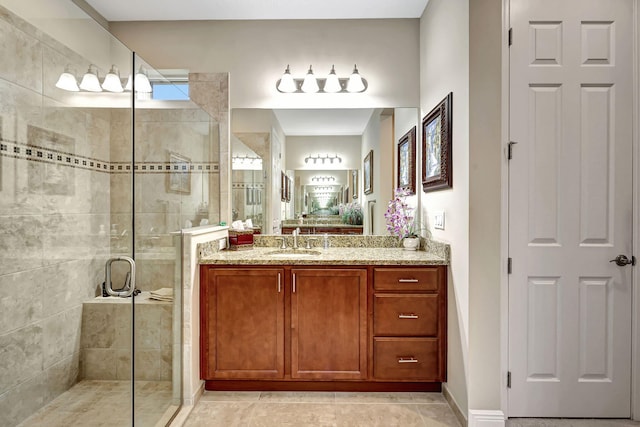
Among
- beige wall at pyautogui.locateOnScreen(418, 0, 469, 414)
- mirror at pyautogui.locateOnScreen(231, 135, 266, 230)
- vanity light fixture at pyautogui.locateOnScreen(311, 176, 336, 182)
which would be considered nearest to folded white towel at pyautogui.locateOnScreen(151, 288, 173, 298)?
mirror at pyautogui.locateOnScreen(231, 135, 266, 230)

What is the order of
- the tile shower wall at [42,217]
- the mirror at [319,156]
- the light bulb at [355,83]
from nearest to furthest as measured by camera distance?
the tile shower wall at [42,217], the light bulb at [355,83], the mirror at [319,156]

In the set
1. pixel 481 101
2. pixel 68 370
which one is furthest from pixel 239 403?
pixel 481 101

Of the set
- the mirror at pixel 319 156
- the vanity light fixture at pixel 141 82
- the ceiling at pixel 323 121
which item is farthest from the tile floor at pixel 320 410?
the ceiling at pixel 323 121

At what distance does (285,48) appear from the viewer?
2.99m

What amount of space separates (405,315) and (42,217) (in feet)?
6.52

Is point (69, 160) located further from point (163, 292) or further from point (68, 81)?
point (163, 292)

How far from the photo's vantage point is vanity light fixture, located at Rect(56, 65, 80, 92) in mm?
1678

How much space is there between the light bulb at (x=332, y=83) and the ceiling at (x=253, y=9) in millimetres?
440

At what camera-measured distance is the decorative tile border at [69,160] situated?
147 cm

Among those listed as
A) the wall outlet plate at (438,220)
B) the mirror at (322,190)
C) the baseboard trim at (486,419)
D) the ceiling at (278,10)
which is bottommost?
the baseboard trim at (486,419)

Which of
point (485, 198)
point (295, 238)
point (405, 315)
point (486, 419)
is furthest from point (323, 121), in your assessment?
point (486, 419)

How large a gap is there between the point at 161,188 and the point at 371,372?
171 cm

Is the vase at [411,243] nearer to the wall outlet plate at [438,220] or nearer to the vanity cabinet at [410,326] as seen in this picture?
the wall outlet plate at [438,220]

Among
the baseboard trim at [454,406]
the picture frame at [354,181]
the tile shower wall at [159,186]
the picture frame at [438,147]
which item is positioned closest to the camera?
the tile shower wall at [159,186]
